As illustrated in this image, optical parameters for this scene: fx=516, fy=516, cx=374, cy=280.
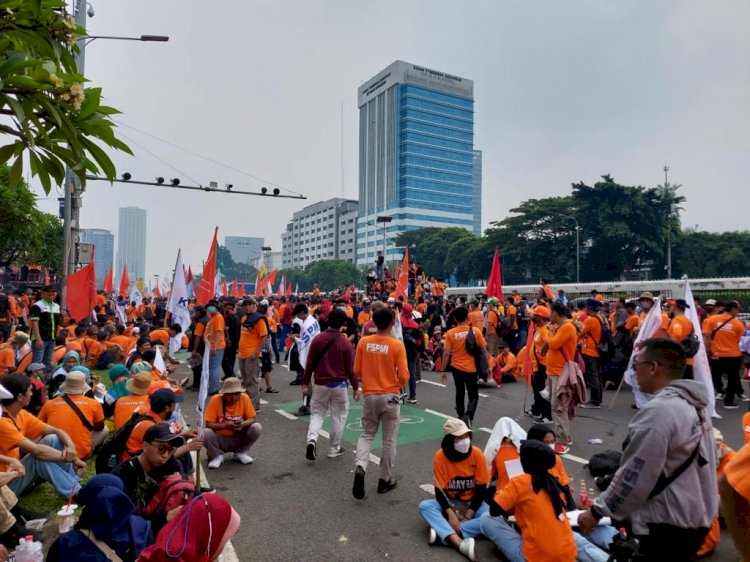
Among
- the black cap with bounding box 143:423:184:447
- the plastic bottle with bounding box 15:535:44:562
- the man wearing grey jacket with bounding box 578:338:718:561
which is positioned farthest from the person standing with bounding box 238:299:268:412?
the man wearing grey jacket with bounding box 578:338:718:561

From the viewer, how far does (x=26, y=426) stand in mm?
4672

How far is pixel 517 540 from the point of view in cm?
391

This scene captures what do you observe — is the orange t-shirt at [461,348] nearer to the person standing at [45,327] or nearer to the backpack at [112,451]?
the backpack at [112,451]

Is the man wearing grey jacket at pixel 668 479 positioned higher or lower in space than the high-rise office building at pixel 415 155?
lower

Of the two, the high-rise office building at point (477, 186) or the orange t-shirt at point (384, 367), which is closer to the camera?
the orange t-shirt at point (384, 367)

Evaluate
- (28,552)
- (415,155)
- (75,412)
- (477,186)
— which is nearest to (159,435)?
(28,552)

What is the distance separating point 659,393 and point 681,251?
160 ft

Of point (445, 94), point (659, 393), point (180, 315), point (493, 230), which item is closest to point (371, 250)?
point (445, 94)

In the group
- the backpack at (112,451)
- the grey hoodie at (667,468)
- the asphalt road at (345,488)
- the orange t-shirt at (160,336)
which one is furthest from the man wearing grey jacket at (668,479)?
the orange t-shirt at (160,336)

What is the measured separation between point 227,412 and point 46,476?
1.87 m

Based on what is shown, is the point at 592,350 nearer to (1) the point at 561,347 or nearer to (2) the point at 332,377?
(1) the point at 561,347

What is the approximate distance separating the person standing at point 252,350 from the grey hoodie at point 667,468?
729 centimetres

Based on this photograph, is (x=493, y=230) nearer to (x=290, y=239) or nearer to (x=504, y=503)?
(x=504, y=503)

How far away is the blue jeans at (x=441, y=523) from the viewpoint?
4.29 m
